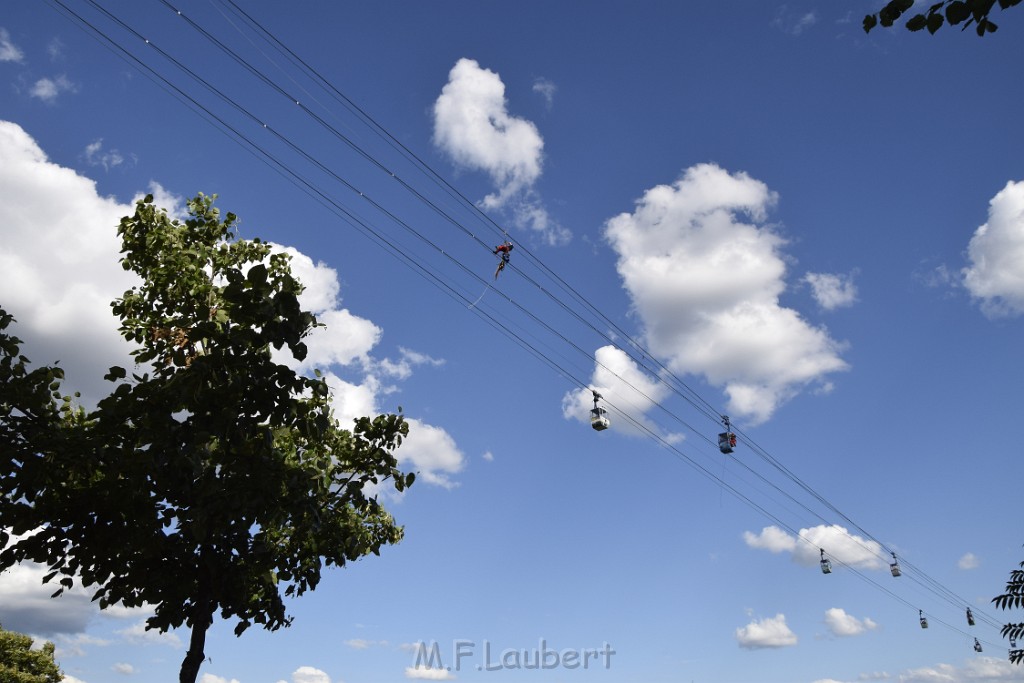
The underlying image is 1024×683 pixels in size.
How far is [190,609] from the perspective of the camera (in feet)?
30.3

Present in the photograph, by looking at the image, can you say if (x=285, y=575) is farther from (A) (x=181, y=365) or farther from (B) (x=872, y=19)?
(B) (x=872, y=19)

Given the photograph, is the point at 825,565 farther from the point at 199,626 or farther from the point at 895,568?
the point at 199,626

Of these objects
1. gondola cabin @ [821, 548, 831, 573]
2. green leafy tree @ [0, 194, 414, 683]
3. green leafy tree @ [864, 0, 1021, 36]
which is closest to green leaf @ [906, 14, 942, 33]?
green leafy tree @ [864, 0, 1021, 36]

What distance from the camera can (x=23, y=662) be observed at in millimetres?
43219

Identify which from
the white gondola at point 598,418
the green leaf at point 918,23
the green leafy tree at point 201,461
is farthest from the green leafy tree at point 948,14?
the white gondola at point 598,418

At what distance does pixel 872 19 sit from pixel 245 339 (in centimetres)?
668

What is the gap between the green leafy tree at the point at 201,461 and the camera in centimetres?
773

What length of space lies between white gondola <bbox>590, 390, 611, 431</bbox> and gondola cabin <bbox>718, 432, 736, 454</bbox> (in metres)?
7.40

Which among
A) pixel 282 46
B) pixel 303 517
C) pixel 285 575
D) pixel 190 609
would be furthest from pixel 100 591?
pixel 282 46

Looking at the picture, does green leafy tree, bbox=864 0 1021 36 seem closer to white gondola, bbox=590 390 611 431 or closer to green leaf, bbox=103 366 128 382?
green leaf, bbox=103 366 128 382

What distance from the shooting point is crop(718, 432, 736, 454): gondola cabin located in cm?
2694

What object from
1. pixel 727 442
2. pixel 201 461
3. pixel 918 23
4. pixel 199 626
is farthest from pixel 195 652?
pixel 727 442

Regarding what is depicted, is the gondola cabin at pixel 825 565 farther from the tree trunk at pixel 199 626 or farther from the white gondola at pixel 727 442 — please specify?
the tree trunk at pixel 199 626

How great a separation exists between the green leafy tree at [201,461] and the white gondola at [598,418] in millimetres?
12212
